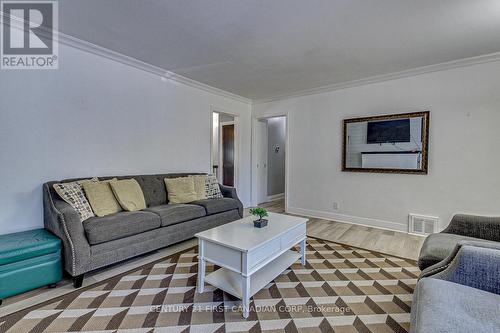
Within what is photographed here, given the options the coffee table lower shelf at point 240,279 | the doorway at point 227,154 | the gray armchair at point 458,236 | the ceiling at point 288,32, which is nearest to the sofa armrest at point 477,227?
the gray armchair at point 458,236

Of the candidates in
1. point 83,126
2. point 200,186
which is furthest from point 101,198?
point 200,186

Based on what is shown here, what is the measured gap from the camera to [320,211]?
4.42m

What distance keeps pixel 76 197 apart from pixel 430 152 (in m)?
4.46

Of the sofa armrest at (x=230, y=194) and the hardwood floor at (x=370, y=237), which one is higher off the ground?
the sofa armrest at (x=230, y=194)

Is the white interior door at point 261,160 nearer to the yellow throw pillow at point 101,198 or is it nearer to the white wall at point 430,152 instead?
the white wall at point 430,152

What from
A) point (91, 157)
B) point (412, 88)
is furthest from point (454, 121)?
point (91, 157)

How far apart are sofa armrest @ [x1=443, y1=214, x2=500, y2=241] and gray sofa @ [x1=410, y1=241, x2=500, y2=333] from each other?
0.87 m

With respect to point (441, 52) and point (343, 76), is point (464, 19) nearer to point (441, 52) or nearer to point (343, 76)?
point (441, 52)

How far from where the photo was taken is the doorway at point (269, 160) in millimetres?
5531

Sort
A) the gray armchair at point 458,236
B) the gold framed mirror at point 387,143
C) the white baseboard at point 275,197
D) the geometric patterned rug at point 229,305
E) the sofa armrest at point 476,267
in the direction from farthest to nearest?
the white baseboard at point 275,197
the gold framed mirror at point 387,143
the gray armchair at point 458,236
the geometric patterned rug at point 229,305
the sofa armrest at point 476,267

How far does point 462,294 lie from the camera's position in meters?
1.13

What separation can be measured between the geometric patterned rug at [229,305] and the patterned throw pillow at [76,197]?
72cm

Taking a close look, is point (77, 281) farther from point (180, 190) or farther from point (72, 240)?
point (180, 190)

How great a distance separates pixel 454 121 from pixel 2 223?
5372 millimetres
